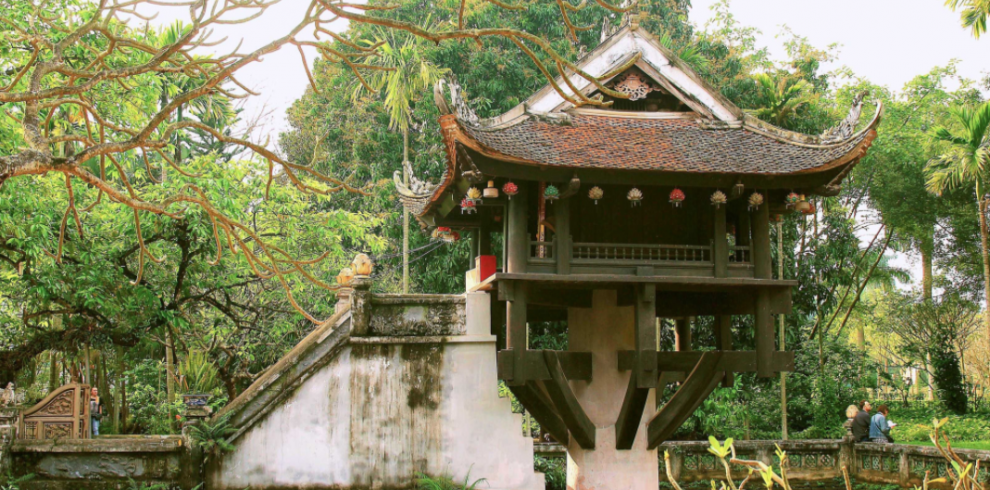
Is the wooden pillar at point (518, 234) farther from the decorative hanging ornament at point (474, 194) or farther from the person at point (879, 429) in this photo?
the person at point (879, 429)

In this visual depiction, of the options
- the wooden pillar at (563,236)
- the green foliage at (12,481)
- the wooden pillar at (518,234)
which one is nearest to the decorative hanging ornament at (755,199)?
the wooden pillar at (563,236)

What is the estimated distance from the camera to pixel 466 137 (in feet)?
26.9

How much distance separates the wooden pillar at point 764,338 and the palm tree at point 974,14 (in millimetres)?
6610

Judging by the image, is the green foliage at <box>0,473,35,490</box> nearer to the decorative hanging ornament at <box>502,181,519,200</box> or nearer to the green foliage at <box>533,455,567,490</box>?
the decorative hanging ornament at <box>502,181,519,200</box>

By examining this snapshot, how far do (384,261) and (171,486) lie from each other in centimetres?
1451

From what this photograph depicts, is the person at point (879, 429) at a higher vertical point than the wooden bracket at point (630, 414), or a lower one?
lower

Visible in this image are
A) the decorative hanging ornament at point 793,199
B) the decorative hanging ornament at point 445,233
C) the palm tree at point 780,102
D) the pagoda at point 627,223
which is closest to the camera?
the pagoda at point 627,223

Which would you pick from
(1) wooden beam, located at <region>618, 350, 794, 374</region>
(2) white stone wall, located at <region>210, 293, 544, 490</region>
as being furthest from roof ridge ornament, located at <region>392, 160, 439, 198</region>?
(1) wooden beam, located at <region>618, 350, 794, 374</region>

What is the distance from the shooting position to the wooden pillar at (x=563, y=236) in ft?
28.6

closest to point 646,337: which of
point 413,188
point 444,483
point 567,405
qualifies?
point 567,405

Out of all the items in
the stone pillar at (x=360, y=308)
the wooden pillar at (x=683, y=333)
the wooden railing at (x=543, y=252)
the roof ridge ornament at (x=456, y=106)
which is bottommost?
the wooden pillar at (x=683, y=333)

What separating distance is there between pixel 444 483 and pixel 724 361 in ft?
10.8

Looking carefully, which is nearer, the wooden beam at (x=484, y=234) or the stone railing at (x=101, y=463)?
the stone railing at (x=101, y=463)

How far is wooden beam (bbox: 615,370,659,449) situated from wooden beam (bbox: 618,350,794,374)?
0.23m
